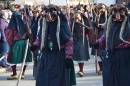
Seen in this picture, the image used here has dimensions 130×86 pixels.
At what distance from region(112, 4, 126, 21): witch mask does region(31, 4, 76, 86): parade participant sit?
878 mm

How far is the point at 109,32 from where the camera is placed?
6.80 m

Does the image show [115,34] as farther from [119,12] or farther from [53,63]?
[53,63]

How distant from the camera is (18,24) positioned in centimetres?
1031

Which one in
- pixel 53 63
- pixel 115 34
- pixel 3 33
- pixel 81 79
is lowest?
pixel 81 79

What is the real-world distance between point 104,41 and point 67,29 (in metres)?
0.68

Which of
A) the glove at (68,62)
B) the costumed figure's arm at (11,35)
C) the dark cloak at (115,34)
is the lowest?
the glove at (68,62)

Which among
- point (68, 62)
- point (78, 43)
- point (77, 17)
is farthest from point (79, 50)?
point (68, 62)

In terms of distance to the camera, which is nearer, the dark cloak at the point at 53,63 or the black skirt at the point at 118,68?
the black skirt at the point at 118,68

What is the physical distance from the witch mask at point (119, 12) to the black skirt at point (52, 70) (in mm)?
1111

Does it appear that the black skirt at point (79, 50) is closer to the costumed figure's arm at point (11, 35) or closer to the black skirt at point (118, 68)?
the costumed figure's arm at point (11, 35)

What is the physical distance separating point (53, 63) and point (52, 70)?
12 centimetres

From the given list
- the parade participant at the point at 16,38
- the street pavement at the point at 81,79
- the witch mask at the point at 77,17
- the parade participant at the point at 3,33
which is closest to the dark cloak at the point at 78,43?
the witch mask at the point at 77,17

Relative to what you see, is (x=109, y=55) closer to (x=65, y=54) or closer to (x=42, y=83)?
(x=65, y=54)

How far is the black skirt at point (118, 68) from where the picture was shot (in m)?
6.64
